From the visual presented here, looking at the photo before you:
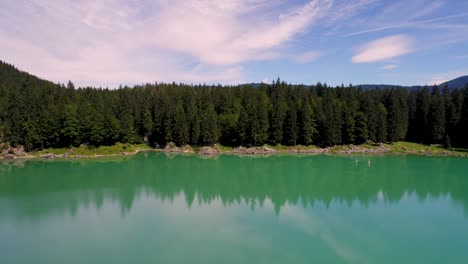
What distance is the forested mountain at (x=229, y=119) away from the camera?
56.3 meters

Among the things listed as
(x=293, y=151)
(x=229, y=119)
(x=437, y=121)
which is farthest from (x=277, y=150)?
(x=437, y=121)

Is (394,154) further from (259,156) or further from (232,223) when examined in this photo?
(232,223)

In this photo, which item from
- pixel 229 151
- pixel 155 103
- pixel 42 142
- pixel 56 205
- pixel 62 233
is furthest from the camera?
pixel 155 103

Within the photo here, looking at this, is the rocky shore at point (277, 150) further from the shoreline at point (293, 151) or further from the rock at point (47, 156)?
the rock at point (47, 156)

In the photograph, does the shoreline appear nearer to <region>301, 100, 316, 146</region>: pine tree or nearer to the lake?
<region>301, 100, 316, 146</region>: pine tree

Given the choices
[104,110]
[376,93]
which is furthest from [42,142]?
[376,93]

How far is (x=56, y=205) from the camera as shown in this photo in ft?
90.2

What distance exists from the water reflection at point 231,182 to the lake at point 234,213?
0.42 feet

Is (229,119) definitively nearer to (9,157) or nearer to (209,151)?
(209,151)

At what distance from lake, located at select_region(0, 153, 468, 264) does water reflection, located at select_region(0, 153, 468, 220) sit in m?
0.13

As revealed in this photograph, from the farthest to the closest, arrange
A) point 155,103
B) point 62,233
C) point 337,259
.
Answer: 1. point 155,103
2. point 62,233
3. point 337,259

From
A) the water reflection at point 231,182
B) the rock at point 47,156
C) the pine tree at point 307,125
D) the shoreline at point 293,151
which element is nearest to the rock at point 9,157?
the shoreline at point 293,151

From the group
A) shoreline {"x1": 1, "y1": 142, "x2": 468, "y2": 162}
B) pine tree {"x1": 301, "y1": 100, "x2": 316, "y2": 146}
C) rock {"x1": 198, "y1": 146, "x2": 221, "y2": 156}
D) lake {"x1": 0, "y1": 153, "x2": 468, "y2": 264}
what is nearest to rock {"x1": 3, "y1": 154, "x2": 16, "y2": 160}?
shoreline {"x1": 1, "y1": 142, "x2": 468, "y2": 162}

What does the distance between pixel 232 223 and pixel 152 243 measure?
620cm
